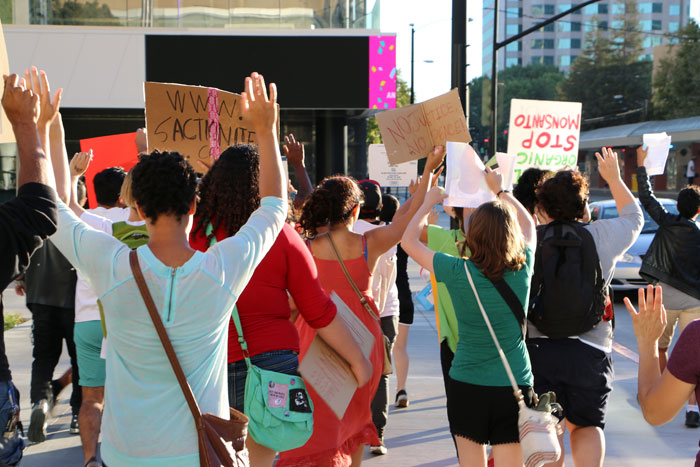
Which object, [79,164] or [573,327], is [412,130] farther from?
[79,164]

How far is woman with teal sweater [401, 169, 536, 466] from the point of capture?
373 cm

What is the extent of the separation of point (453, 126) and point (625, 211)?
141cm

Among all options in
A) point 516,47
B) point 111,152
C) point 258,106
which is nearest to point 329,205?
point 258,106

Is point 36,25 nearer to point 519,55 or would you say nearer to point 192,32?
point 192,32

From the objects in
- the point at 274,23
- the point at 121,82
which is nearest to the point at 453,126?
the point at 274,23

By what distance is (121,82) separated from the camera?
16.5 metres

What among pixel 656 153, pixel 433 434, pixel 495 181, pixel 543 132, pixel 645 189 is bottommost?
pixel 433 434

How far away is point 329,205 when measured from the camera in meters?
4.29

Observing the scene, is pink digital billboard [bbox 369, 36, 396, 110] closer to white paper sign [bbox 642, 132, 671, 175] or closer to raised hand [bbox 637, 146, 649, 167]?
white paper sign [bbox 642, 132, 671, 175]

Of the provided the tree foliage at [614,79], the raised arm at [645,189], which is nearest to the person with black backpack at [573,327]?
the raised arm at [645,189]

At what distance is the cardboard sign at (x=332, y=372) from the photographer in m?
3.50

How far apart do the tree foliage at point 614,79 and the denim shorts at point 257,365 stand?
3417 inches

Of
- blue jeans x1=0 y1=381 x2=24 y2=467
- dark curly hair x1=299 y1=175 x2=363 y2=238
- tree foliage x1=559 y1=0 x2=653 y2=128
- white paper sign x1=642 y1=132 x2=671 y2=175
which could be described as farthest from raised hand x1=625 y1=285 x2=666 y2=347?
tree foliage x1=559 y1=0 x2=653 y2=128

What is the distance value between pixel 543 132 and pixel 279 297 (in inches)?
192
